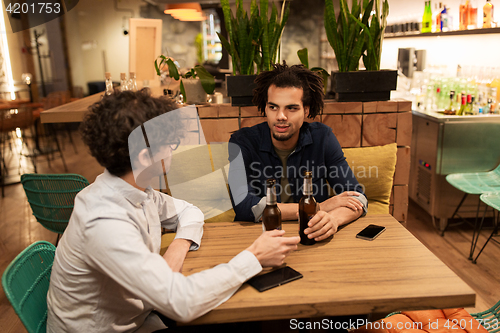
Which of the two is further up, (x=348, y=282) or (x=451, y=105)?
(x=451, y=105)

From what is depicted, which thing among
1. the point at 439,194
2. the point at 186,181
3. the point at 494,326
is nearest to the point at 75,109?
the point at 186,181

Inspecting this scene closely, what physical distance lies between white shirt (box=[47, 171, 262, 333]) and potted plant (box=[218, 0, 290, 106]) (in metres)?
1.24

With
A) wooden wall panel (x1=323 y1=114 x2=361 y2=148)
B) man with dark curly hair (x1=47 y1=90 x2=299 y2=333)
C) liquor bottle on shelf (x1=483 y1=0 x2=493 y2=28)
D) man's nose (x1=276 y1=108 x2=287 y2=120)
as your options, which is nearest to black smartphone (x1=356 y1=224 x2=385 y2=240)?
man with dark curly hair (x1=47 y1=90 x2=299 y2=333)

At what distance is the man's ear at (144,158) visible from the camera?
41.0 inches

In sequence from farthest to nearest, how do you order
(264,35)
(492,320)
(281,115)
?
Result: (264,35), (281,115), (492,320)

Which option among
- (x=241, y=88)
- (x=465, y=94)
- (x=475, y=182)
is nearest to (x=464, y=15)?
(x=465, y=94)

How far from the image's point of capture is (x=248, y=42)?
2211 millimetres

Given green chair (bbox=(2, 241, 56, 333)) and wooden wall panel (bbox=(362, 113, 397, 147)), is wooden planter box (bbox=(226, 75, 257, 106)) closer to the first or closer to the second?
wooden wall panel (bbox=(362, 113, 397, 147))

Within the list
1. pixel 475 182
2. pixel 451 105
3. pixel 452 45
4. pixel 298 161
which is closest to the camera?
pixel 298 161

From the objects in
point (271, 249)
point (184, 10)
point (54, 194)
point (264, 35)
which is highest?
point (184, 10)

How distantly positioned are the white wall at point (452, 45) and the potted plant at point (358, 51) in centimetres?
159

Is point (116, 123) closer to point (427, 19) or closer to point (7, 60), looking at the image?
point (427, 19)

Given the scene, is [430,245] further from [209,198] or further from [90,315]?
[90,315]

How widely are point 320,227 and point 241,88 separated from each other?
1.23 metres
